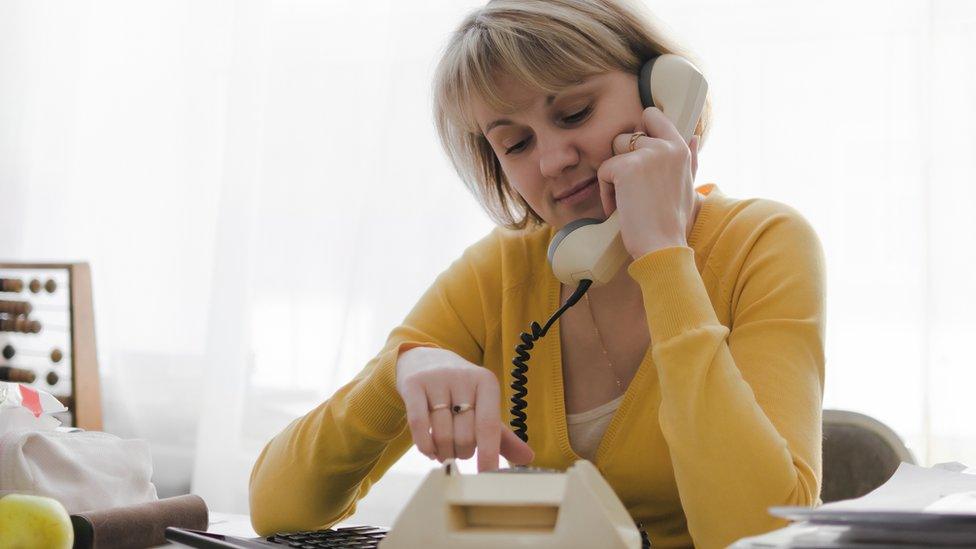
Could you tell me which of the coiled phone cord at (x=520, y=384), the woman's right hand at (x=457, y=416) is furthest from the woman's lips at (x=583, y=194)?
the woman's right hand at (x=457, y=416)

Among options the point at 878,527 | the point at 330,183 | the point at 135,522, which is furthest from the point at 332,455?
the point at 330,183

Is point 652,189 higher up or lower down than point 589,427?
higher up

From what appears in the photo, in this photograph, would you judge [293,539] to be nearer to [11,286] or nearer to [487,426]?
[487,426]

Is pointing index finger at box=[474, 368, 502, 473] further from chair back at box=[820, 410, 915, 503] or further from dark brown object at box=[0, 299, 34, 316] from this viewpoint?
dark brown object at box=[0, 299, 34, 316]

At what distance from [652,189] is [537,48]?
0.26 meters

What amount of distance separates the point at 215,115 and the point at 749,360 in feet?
6.22

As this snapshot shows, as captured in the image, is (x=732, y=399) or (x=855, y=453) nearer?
(x=732, y=399)

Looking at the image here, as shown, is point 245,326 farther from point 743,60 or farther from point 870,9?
point 870,9

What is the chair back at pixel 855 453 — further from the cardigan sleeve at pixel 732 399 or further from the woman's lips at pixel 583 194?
the woman's lips at pixel 583 194

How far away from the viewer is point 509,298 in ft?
4.53

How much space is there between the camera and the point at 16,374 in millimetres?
2434

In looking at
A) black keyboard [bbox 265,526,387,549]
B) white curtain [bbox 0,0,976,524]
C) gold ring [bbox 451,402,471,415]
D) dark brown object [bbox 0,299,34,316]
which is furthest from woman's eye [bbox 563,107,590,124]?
dark brown object [bbox 0,299,34,316]

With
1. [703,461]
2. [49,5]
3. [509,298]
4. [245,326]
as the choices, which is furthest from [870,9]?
[49,5]

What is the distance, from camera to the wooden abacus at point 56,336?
7.13ft
